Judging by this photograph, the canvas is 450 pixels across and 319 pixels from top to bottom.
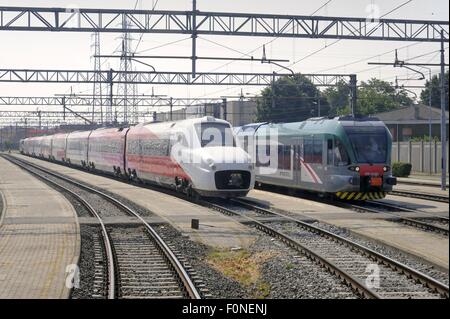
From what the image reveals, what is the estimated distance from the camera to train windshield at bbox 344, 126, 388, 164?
22.1 metres

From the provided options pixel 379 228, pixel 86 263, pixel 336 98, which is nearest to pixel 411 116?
pixel 336 98

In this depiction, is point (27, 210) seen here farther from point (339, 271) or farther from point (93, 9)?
point (339, 271)

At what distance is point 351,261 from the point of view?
12.6 metres

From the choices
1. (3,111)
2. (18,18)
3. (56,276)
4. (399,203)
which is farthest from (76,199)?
(3,111)

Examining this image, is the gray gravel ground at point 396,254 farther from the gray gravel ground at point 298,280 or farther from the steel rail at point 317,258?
the gray gravel ground at point 298,280

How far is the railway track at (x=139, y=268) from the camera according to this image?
33.6 ft

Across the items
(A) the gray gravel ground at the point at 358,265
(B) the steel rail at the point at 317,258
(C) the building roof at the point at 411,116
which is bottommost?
(A) the gray gravel ground at the point at 358,265

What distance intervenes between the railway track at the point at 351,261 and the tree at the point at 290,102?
43.1 metres

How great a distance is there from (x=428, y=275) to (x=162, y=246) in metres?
5.39

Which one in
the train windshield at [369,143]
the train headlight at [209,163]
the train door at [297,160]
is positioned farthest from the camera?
the train door at [297,160]

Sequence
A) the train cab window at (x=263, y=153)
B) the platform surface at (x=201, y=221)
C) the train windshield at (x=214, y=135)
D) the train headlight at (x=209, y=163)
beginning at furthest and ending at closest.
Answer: the train cab window at (x=263, y=153)
the train windshield at (x=214, y=135)
the train headlight at (x=209, y=163)
the platform surface at (x=201, y=221)

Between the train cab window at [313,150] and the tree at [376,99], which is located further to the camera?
the tree at [376,99]

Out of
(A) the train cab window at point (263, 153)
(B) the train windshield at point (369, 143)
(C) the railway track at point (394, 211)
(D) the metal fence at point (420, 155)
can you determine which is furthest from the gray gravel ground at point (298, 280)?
(D) the metal fence at point (420, 155)

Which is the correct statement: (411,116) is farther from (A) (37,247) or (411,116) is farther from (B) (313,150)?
(A) (37,247)
